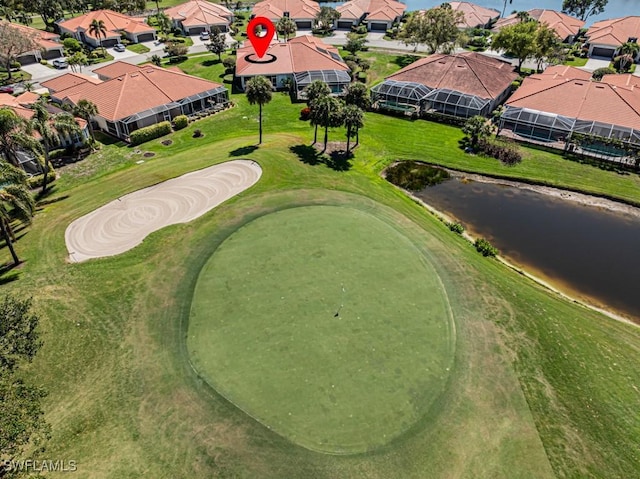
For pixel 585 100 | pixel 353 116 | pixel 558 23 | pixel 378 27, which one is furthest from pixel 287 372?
pixel 558 23

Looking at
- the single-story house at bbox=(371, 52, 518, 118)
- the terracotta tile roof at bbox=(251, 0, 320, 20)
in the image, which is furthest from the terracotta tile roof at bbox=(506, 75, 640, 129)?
the terracotta tile roof at bbox=(251, 0, 320, 20)

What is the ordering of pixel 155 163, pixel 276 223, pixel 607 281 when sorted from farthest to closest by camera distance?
pixel 155 163
pixel 276 223
pixel 607 281

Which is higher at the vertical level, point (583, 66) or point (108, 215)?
point (583, 66)

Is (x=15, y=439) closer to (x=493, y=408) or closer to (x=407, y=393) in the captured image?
(x=407, y=393)

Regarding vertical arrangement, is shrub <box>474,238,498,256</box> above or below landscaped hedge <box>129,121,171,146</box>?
below

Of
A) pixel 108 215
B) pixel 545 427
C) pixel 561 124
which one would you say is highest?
pixel 561 124

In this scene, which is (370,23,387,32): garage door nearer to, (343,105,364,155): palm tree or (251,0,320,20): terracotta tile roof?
(251,0,320,20): terracotta tile roof

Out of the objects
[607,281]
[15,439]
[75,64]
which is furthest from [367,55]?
[15,439]

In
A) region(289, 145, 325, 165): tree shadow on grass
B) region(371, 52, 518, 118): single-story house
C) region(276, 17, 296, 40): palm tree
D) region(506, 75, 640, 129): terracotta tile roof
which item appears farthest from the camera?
region(276, 17, 296, 40): palm tree
